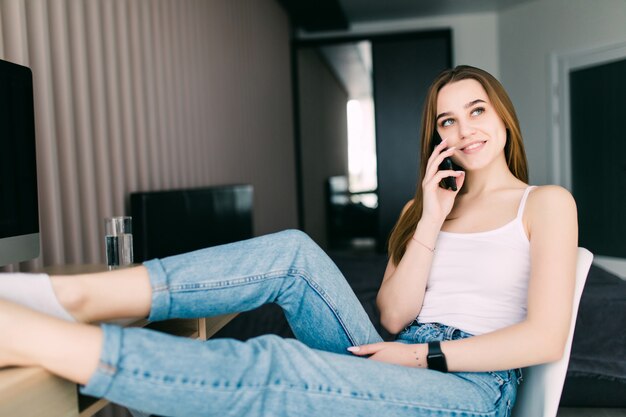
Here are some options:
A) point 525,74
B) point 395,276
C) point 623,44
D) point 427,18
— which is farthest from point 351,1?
point 395,276

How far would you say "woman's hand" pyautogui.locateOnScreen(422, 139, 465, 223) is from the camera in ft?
4.74

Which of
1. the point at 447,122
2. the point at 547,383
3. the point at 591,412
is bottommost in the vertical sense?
the point at 591,412

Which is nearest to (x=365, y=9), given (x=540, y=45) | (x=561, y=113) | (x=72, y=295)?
(x=540, y=45)

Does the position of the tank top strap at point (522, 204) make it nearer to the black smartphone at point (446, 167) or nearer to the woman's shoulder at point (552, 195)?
the woman's shoulder at point (552, 195)

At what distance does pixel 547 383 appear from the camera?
1136 mm

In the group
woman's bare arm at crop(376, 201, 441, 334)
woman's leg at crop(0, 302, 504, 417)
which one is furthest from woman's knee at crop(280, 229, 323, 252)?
woman's bare arm at crop(376, 201, 441, 334)

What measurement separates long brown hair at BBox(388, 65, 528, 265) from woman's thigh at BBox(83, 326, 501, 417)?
53 cm

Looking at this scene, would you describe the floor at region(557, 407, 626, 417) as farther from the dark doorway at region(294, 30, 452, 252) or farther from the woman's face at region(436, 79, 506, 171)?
the dark doorway at region(294, 30, 452, 252)

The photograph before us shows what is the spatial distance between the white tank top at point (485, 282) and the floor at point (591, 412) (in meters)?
1.26

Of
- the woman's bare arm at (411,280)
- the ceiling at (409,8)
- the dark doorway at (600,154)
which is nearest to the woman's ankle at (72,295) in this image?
the woman's bare arm at (411,280)

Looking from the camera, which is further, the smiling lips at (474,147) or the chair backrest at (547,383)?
the smiling lips at (474,147)

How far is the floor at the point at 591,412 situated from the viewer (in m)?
2.27

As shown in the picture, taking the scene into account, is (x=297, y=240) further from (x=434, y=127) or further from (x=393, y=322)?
(x=434, y=127)

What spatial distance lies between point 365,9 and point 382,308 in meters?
4.65
